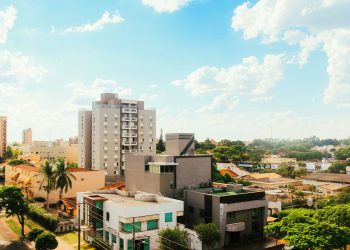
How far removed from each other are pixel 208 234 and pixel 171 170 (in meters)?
13.7

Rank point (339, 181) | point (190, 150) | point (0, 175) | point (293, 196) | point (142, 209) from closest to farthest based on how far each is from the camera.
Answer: point (142, 209) < point (190, 150) < point (293, 196) < point (339, 181) < point (0, 175)

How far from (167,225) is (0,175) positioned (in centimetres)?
8661

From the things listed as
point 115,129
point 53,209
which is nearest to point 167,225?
point 53,209

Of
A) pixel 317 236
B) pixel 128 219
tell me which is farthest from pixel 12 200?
pixel 317 236

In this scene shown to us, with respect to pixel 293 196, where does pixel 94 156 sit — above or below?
above

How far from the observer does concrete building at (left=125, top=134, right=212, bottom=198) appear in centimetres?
5295

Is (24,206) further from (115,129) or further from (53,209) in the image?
(115,129)

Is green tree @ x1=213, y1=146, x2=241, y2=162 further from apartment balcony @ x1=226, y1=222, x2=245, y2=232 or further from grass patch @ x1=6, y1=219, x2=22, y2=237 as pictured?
apartment balcony @ x1=226, y1=222, x2=245, y2=232

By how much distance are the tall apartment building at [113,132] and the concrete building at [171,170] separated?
38.7m

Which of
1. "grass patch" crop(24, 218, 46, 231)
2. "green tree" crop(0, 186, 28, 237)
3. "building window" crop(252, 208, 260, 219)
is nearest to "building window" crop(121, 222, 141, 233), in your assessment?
"building window" crop(252, 208, 260, 219)

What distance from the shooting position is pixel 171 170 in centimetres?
5366

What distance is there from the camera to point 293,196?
247 feet

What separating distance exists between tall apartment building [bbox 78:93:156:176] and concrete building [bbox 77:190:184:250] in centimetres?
4916

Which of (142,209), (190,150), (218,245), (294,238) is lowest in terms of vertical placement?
(218,245)
